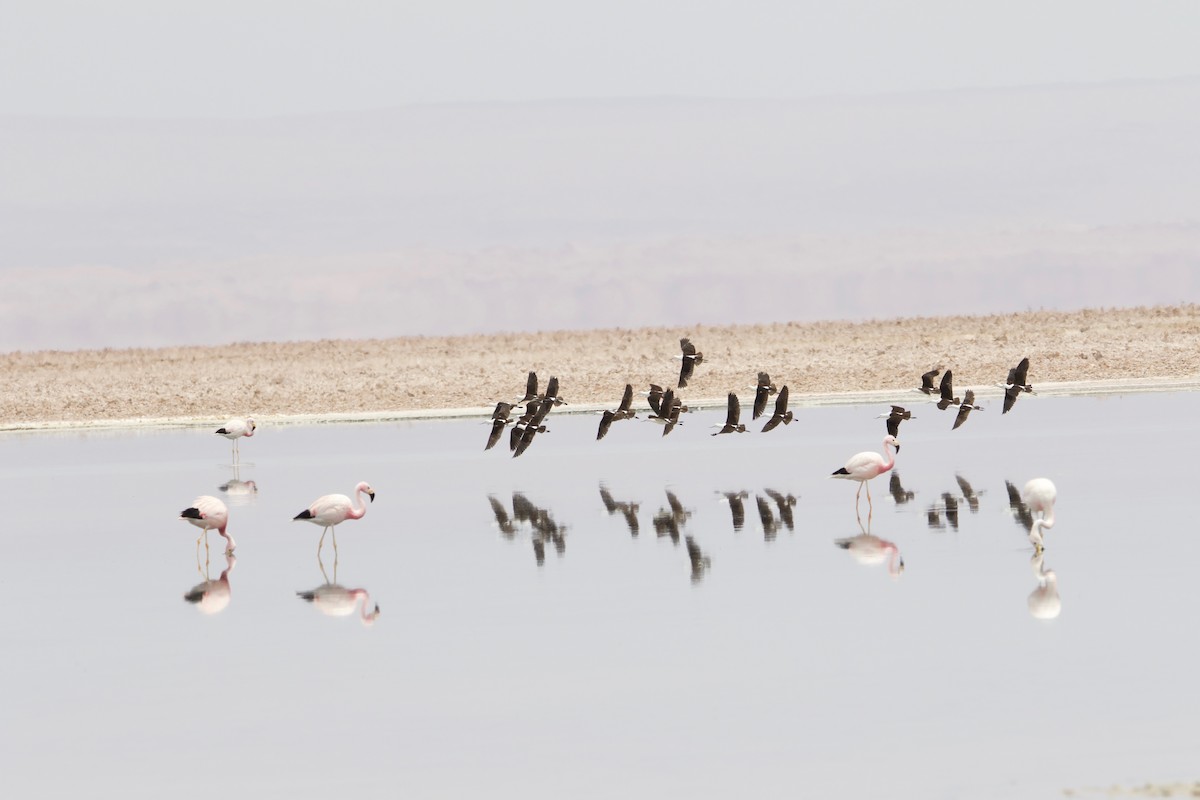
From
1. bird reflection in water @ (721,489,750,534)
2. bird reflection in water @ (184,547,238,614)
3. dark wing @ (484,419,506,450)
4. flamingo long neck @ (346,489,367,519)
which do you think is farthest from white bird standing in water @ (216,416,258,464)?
bird reflection in water @ (184,547,238,614)

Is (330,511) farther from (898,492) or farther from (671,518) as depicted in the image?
(898,492)

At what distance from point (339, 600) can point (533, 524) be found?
4.53 metres

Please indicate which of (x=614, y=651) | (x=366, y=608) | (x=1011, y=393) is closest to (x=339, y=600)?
(x=366, y=608)

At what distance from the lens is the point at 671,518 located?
18.0 m

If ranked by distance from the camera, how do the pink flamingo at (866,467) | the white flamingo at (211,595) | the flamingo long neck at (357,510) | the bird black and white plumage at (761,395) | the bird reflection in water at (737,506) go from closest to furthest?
the white flamingo at (211,595), the flamingo long neck at (357,510), the bird reflection in water at (737,506), the pink flamingo at (866,467), the bird black and white plumage at (761,395)

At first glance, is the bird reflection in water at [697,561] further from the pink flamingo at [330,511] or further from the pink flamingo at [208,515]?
the pink flamingo at [208,515]

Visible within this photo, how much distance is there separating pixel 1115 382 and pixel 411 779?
3605 cm

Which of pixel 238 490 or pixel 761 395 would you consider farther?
pixel 761 395

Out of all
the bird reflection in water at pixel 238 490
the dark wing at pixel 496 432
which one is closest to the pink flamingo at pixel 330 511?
the bird reflection in water at pixel 238 490

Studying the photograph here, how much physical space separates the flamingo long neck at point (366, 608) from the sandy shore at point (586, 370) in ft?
80.9

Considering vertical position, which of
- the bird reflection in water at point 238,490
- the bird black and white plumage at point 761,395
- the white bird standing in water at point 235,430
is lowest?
the bird reflection in water at point 238,490

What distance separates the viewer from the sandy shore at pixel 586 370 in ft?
137

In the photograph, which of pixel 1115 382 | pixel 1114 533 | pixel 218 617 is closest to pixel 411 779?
pixel 218 617

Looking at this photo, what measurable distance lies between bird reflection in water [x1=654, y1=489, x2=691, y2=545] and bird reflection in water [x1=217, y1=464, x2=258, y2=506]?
5206 millimetres
